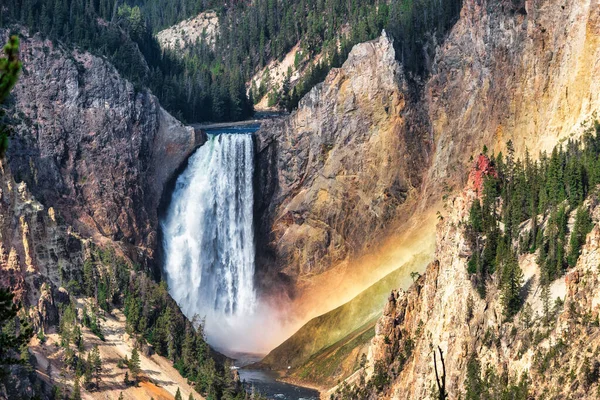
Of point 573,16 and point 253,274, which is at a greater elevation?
point 573,16

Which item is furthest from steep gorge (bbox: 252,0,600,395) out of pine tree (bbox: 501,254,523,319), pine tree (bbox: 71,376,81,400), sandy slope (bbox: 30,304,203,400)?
pine tree (bbox: 71,376,81,400)

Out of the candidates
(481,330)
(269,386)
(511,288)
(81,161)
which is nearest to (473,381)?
(481,330)

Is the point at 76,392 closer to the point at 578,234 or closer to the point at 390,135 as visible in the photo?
the point at 578,234

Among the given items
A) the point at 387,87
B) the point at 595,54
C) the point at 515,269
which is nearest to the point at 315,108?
the point at 387,87

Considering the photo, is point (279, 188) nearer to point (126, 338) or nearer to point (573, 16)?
point (126, 338)

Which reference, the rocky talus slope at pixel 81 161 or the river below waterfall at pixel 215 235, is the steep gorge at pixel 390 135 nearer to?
the river below waterfall at pixel 215 235

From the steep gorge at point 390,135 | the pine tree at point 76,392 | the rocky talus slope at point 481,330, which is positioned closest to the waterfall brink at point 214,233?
the steep gorge at point 390,135
